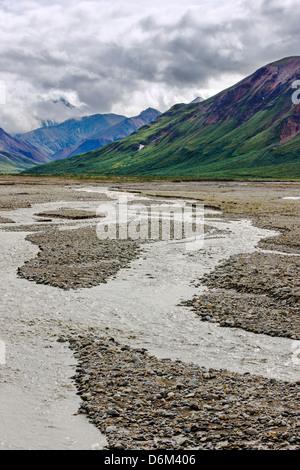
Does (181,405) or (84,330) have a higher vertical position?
(84,330)

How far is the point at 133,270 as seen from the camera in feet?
84.6

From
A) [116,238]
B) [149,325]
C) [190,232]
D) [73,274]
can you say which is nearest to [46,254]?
[73,274]

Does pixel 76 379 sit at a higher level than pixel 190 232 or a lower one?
lower

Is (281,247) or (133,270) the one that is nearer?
(133,270)

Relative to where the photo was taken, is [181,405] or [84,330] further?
[84,330]

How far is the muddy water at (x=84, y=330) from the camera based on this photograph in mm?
10258

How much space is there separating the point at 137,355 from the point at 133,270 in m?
12.0

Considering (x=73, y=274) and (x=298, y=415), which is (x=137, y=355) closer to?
(x=298, y=415)

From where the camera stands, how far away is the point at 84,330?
16.4 metres

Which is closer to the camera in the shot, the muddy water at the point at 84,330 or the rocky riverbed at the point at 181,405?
the rocky riverbed at the point at 181,405

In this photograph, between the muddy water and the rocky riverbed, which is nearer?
the rocky riverbed

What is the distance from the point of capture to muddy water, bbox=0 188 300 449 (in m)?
10.3
